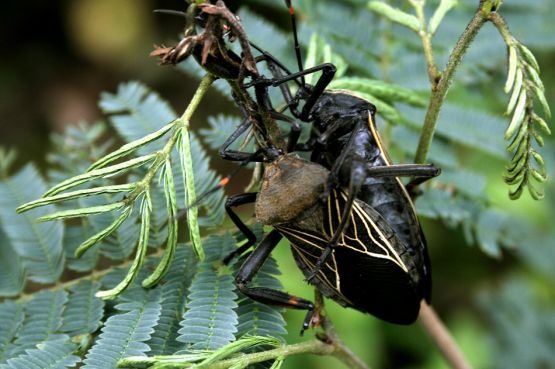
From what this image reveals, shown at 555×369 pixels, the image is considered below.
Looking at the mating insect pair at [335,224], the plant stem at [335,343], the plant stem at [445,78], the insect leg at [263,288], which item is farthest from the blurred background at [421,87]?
the insect leg at [263,288]

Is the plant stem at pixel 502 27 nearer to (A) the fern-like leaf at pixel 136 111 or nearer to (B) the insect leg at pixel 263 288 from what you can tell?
(B) the insect leg at pixel 263 288

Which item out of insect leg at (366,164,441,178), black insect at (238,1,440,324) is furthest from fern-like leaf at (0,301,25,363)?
insect leg at (366,164,441,178)

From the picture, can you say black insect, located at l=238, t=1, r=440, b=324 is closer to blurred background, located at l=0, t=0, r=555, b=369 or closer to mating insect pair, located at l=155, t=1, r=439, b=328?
mating insect pair, located at l=155, t=1, r=439, b=328

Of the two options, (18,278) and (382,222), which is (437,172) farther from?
(18,278)

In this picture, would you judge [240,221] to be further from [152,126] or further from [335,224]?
[152,126]

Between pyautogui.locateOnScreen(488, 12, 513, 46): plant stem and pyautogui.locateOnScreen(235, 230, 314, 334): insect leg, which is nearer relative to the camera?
pyautogui.locateOnScreen(488, 12, 513, 46): plant stem

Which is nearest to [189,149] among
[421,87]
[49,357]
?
[49,357]
